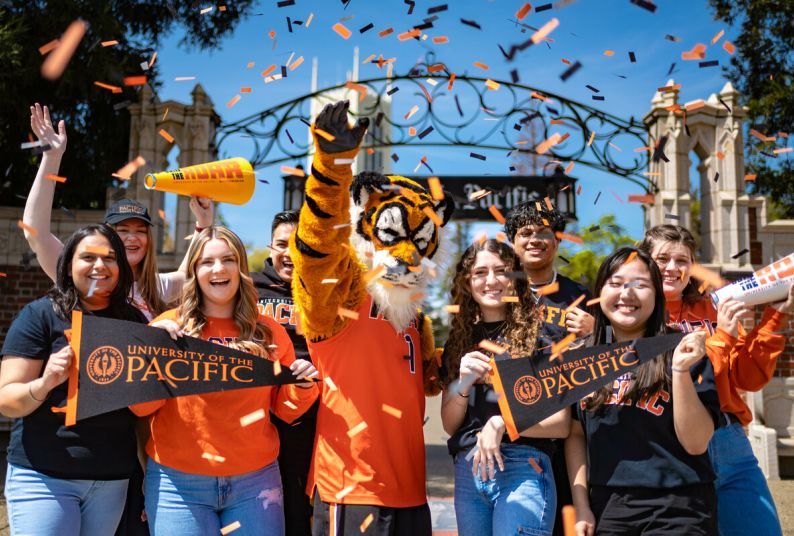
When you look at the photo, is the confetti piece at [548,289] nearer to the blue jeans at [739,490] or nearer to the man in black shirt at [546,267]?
the man in black shirt at [546,267]

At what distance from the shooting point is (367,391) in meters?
2.84

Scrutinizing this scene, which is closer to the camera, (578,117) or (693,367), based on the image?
(693,367)

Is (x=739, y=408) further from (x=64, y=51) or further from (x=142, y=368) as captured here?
(x=64, y=51)

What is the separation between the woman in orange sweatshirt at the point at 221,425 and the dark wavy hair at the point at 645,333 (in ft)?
3.92

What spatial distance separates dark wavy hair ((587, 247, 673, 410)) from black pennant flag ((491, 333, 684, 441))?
6 centimetres

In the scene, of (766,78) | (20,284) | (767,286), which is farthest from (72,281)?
(766,78)

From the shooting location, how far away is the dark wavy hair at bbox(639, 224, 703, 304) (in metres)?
3.42

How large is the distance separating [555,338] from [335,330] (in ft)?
3.38

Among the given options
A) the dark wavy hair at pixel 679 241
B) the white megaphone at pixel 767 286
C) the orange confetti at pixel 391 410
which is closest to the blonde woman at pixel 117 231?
the orange confetti at pixel 391 410

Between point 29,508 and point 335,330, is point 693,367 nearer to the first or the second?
point 335,330

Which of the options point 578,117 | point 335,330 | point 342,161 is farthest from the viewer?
point 578,117

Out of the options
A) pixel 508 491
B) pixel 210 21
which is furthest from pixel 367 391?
pixel 210 21

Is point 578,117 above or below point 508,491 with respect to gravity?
above

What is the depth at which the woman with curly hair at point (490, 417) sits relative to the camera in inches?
106
